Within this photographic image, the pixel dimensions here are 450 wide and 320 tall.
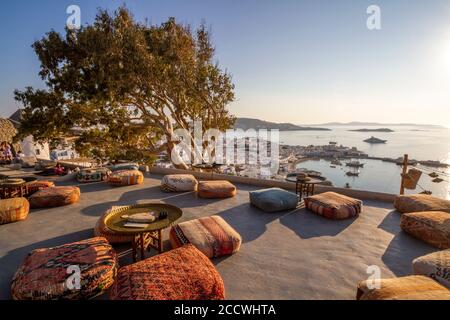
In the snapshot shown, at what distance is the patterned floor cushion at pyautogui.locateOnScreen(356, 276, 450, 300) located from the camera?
2055 mm

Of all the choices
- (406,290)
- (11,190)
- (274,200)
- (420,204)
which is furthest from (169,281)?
(11,190)

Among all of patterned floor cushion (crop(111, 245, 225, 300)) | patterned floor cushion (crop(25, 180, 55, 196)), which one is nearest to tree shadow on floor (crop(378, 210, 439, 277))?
patterned floor cushion (crop(111, 245, 225, 300))

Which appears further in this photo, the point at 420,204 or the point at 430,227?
the point at 420,204

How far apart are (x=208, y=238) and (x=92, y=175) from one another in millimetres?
6905

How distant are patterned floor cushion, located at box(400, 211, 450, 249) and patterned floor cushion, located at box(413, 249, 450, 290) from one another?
1.36 metres

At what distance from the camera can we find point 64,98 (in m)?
11.5

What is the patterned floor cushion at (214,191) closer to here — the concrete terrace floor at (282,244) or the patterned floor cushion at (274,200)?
the concrete terrace floor at (282,244)

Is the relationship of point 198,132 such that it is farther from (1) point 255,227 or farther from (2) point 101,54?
(1) point 255,227

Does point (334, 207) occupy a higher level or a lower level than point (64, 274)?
lower

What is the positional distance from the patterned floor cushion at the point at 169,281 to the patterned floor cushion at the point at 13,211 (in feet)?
13.8

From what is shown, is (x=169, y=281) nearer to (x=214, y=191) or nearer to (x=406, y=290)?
(x=406, y=290)

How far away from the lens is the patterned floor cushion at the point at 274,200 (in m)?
5.63

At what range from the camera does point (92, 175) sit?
8688mm

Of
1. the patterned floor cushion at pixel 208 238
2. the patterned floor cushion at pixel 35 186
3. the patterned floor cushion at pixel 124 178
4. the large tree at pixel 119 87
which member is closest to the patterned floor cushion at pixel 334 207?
the patterned floor cushion at pixel 208 238
